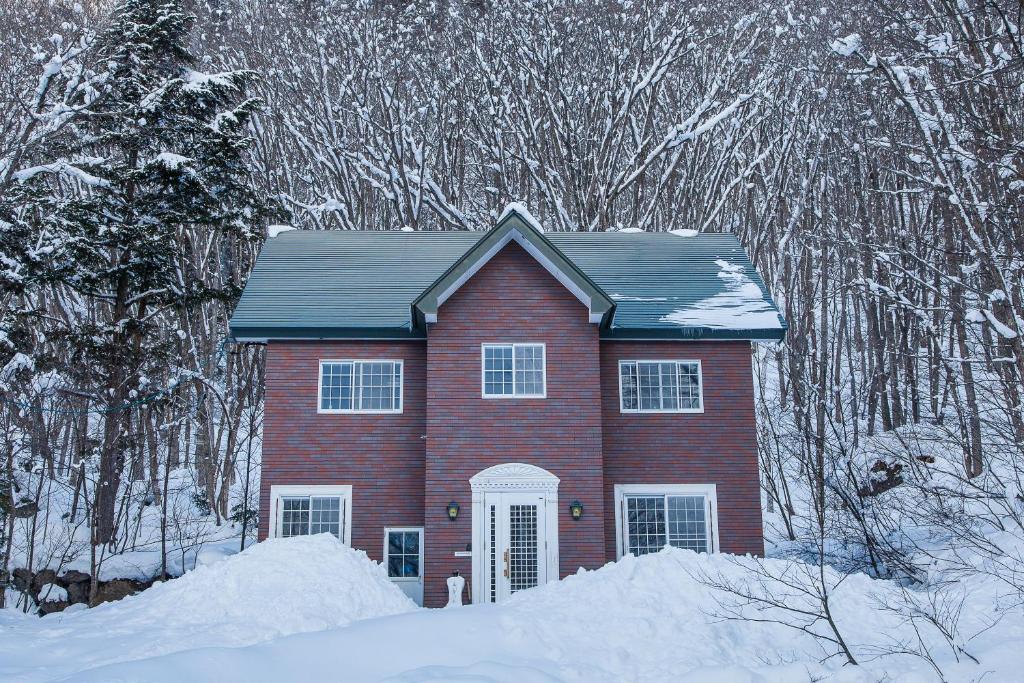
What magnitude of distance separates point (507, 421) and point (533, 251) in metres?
3.51

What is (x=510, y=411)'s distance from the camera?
16547 mm

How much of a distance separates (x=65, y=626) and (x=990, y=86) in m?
15.8

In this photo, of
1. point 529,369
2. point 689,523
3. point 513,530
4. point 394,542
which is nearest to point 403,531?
point 394,542

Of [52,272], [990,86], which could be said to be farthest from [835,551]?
[52,272]

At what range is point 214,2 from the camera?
27.4m

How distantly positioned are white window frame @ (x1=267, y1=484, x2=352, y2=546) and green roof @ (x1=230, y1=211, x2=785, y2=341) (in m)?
3.08

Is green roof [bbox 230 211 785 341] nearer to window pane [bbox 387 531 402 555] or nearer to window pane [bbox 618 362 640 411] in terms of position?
window pane [bbox 618 362 640 411]

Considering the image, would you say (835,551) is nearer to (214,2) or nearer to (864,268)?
(864,268)

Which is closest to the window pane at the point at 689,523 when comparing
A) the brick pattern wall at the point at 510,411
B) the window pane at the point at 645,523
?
the window pane at the point at 645,523

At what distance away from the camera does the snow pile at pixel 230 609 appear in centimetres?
1026

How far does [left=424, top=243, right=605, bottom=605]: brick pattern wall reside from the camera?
1599 centimetres

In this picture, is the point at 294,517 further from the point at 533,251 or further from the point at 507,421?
the point at 533,251

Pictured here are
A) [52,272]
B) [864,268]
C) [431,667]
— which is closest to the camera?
[431,667]

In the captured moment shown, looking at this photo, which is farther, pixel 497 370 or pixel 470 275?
pixel 470 275
